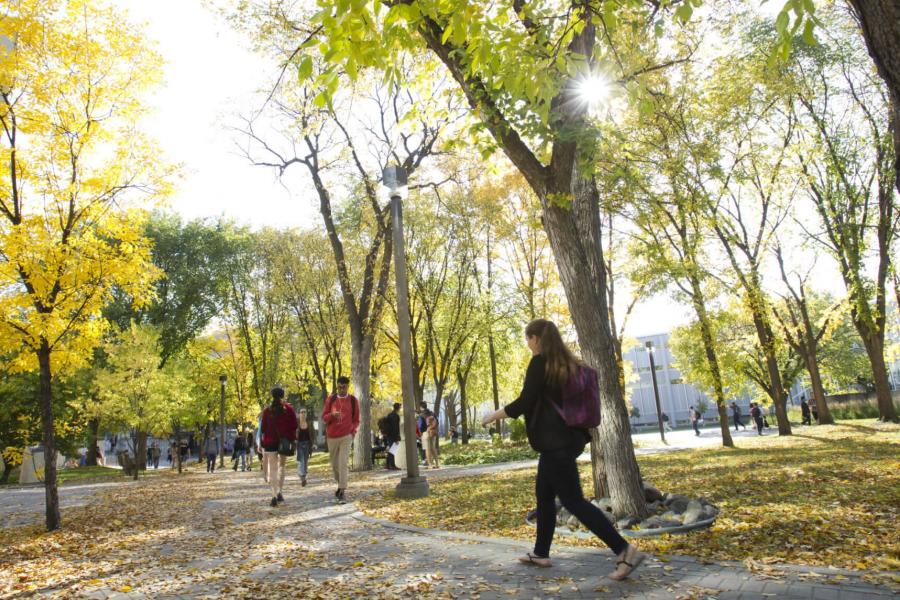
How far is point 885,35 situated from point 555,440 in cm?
298

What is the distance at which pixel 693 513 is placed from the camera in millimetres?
5480

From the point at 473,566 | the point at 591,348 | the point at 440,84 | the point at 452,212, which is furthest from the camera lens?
the point at 452,212

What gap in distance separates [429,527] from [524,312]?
67.6 ft

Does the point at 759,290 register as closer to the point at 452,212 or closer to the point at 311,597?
the point at 452,212

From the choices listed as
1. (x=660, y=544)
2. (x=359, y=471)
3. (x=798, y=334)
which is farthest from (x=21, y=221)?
(x=798, y=334)

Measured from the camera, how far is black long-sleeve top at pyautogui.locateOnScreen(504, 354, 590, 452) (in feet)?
13.4

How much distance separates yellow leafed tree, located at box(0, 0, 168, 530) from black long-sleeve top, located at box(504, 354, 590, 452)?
6.90 meters

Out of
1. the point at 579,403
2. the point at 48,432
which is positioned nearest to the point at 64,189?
the point at 48,432

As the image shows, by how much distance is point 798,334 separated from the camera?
25.6 meters

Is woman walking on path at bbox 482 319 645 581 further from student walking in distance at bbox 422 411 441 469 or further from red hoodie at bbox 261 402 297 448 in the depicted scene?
student walking in distance at bbox 422 411 441 469

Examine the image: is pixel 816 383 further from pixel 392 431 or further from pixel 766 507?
pixel 766 507

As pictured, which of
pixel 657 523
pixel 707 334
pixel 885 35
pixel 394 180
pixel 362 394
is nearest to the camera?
pixel 885 35

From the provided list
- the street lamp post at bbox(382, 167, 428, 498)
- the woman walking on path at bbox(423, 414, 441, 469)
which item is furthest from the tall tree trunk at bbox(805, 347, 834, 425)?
the street lamp post at bbox(382, 167, 428, 498)

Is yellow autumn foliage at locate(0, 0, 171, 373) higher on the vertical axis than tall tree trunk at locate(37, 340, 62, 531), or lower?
higher
